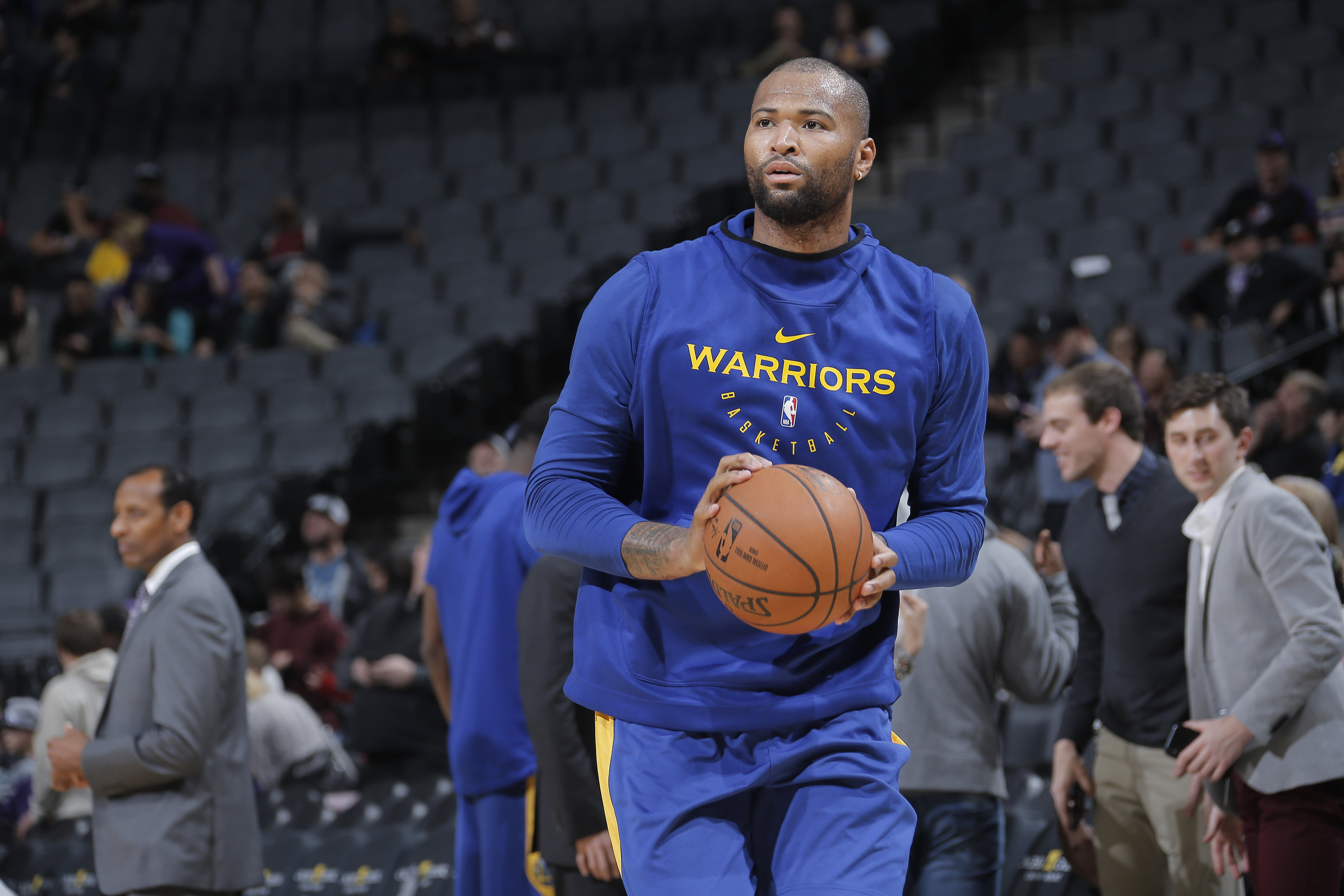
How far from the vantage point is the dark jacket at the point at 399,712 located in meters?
6.41

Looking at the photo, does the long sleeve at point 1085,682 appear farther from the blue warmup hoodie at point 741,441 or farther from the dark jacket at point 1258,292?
the dark jacket at point 1258,292

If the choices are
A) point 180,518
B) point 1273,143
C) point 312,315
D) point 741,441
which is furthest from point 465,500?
point 312,315

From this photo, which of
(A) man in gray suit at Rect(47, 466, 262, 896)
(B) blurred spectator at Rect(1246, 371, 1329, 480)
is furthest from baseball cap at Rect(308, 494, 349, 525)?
(B) blurred spectator at Rect(1246, 371, 1329, 480)

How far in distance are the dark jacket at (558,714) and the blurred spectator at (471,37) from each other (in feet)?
34.1

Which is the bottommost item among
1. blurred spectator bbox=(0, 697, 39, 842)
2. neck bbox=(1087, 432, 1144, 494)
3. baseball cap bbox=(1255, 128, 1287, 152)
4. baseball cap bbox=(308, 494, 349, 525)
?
blurred spectator bbox=(0, 697, 39, 842)

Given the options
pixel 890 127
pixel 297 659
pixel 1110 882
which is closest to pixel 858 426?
pixel 1110 882

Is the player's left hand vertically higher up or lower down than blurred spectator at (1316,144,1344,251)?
lower down

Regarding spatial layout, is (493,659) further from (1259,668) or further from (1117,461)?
(1259,668)

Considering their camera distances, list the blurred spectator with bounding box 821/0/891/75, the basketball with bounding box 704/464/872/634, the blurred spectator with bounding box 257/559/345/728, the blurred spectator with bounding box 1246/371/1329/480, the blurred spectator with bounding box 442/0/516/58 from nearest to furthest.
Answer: the basketball with bounding box 704/464/872/634, the blurred spectator with bounding box 1246/371/1329/480, the blurred spectator with bounding box 257/559/345/728, the blurred spectator with bounding box 821/0/891/75, the blurred spectator with bounding box 442/0/516/58

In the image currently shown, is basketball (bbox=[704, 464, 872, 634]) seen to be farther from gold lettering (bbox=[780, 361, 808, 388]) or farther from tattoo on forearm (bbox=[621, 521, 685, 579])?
gold lettering (bbox=[780, 361, 808, 388])

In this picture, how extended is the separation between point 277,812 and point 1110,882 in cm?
385

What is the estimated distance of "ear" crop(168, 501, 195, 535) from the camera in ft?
12.9

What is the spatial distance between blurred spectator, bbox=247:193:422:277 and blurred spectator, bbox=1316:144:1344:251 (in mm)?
6657

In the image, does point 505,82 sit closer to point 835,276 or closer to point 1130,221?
point 1130,221
